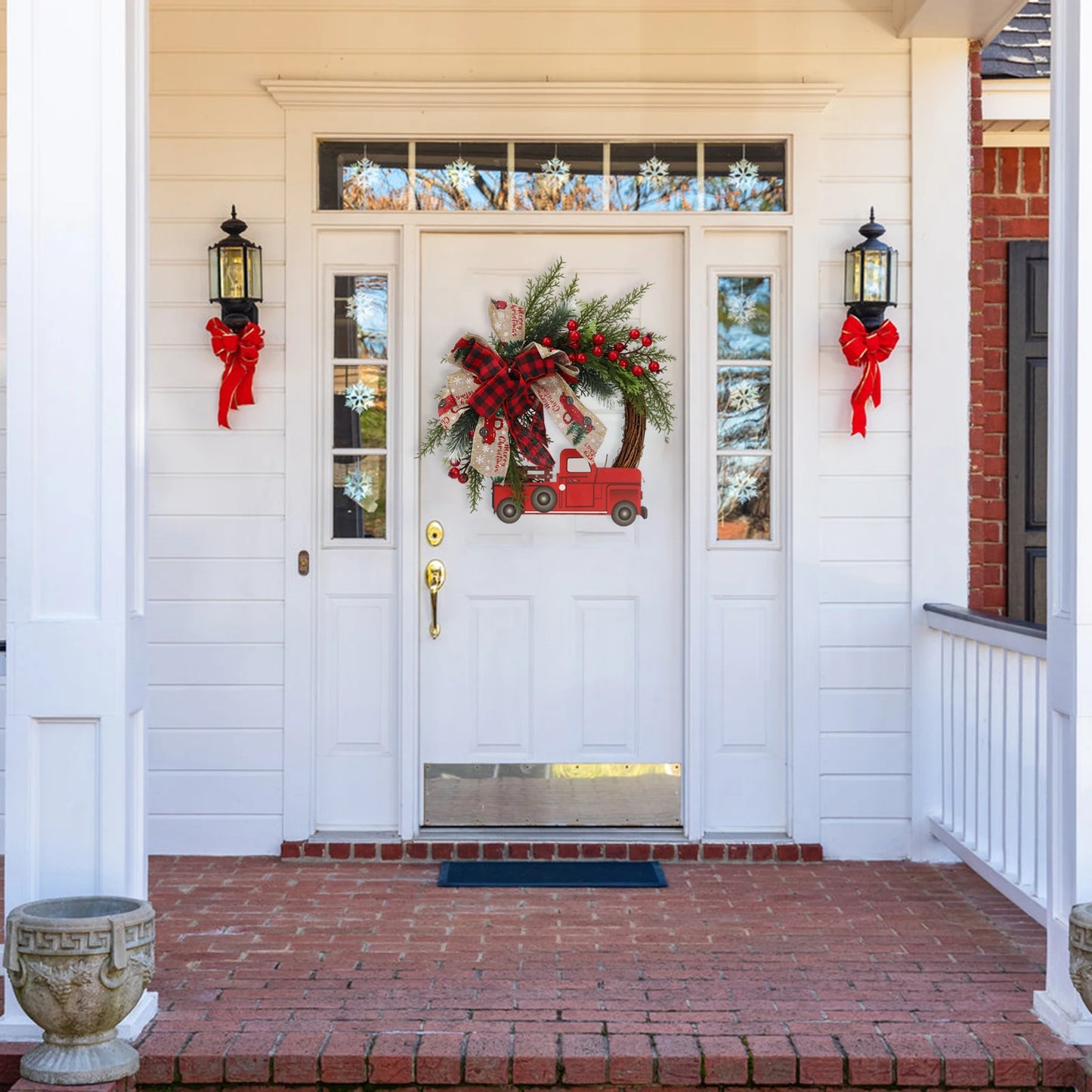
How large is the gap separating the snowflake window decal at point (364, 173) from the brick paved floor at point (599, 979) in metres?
2.38

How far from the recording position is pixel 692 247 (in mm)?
4887

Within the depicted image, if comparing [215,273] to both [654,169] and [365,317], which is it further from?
[654,169]

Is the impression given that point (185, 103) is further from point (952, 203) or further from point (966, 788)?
point (966, 788)

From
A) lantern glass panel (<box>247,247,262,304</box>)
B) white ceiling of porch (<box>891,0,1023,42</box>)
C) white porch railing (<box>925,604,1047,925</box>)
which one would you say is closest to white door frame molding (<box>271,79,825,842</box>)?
lantern glass panel (<box>247,247,262,304</box>)

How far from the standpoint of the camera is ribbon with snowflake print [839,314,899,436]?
4.75 metres

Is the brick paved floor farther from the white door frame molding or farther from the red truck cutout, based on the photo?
the red truck cutout

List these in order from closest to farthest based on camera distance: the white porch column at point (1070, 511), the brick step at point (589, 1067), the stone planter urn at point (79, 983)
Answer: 1. the stone planter urn at point (79, 983)
2. the brick step at point (589, 1067)
3. the white porch column at point (1070, 511)

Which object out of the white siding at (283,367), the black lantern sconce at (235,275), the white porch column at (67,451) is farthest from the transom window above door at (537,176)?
the white porch column at (67,451)

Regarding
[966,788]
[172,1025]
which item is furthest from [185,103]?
[966,788]

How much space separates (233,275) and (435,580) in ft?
4.12

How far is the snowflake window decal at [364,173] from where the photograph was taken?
4.89 meters

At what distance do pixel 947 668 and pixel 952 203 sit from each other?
1.63 meters

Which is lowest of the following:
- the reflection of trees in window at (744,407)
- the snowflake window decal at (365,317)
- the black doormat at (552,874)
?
the black doormat at (552,874)

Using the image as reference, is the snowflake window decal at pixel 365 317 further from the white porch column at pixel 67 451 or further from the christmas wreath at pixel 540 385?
the white porch column at pixel 67 451
